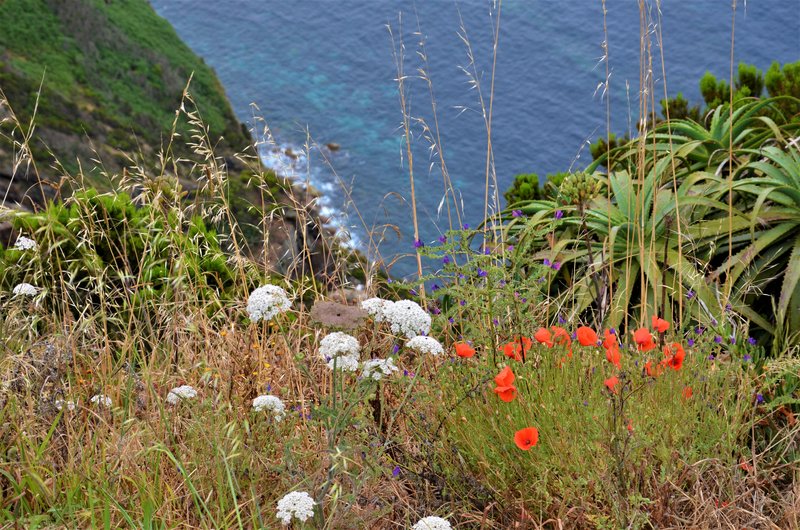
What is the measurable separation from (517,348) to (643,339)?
39 centimetres

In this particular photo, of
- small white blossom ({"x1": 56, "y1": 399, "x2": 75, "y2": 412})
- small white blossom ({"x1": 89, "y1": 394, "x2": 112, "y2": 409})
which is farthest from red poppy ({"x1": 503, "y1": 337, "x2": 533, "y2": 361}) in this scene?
small white blossom ({"x1": 56, "y1": 399, "x2": 75, "y2": 412})

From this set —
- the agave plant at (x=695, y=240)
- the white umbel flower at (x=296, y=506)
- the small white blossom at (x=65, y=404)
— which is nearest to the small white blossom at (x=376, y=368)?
the white umbel flower at (x=296, y=506)

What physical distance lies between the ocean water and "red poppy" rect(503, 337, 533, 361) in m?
22.3

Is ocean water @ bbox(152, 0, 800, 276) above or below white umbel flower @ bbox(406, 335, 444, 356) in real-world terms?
below

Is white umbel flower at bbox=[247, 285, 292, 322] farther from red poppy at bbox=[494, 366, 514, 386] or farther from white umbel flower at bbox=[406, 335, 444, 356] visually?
red poppy at bbox=[494, 366, 514, 386]

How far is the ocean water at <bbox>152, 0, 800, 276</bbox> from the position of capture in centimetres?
3102

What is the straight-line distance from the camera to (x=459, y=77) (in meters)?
35.4

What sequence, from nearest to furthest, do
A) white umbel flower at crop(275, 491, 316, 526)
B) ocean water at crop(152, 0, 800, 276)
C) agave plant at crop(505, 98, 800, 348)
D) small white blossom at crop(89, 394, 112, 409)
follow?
white umbel flower at crop(275, 491, 316, 526) < small white blossom at crop(89, 394, 112, 409) < agave plant at crop(505, 98, 800, 348) < ocean water at crop(152, 0, 800, 276)

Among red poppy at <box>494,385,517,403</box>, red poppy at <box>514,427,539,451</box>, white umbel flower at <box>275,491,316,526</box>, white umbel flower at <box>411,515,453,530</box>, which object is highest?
red poppy at <box>494,385,517,403</box>

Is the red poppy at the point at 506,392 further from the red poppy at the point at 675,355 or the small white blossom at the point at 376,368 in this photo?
the red poppy at the point at 675,355

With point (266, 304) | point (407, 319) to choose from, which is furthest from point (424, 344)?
point (266, 304)

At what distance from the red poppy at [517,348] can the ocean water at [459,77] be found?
22286 mm

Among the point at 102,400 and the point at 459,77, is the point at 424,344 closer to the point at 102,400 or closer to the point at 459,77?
the point at 102,400

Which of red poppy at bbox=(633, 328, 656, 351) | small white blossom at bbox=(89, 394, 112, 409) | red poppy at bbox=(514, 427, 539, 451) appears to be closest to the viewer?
red poppy at bbox=(514, 427, 539, 451)
